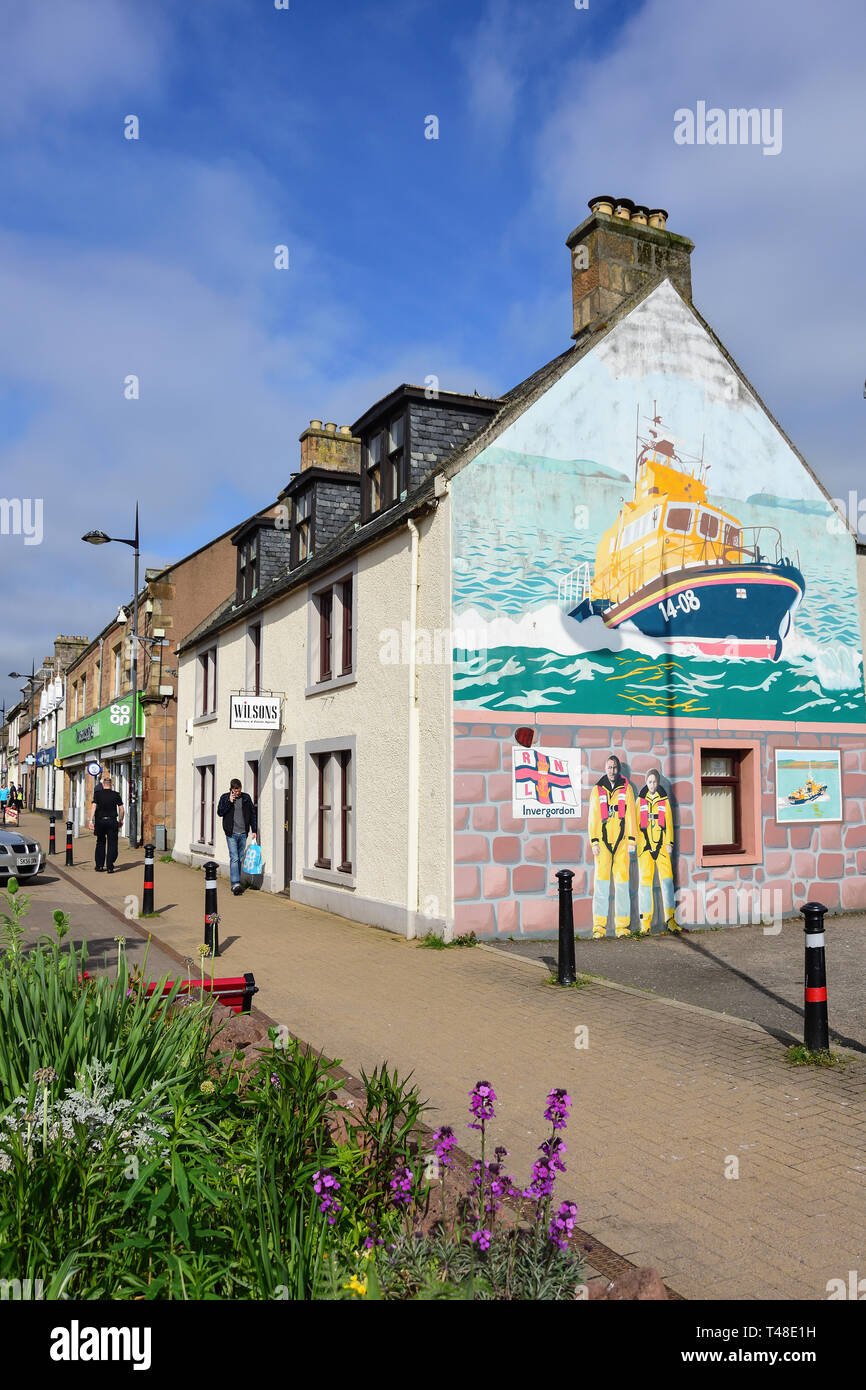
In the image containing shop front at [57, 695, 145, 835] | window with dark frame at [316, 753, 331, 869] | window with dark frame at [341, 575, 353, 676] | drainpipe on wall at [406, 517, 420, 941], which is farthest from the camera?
shop front at [57, 695, 145, 835]

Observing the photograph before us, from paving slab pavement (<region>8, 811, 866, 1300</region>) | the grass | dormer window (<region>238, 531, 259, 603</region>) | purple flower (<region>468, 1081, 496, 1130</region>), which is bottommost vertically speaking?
paving slab pavement (<region>8, 811, 866, 1300</region>)

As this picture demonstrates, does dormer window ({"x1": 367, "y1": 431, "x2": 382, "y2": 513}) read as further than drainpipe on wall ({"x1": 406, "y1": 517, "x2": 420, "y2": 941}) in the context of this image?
Yes

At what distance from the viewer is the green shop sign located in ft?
103

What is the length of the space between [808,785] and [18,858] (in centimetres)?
1380

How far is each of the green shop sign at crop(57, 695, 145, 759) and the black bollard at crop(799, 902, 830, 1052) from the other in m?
21.8

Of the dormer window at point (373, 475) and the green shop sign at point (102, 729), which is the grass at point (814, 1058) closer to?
the dormer window at point (373, 475)

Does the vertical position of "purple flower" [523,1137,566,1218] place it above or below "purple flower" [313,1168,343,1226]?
above

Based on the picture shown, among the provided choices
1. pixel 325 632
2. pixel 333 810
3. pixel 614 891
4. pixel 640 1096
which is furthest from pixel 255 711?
pixel 640 1096

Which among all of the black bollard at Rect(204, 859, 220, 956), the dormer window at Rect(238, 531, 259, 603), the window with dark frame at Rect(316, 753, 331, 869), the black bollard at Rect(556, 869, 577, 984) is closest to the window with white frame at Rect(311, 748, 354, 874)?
the window with dark frame at Rect(316, 753, 331, 869)

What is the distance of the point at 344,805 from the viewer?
15.2 meters

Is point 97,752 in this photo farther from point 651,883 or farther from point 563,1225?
point 563,1225

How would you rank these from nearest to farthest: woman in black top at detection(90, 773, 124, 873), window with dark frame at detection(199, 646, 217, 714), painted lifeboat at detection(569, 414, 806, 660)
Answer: painted lifeboat at detection(569, 414, 806, 660)
woman in black top at detection(90, 773, 124, 873)
window with dark frame at detection(199, 646, 217, 714)

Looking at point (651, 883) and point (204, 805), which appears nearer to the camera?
point (651, 883)

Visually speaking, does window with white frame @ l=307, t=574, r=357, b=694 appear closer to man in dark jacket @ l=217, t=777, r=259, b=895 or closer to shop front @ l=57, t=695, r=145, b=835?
man in dark jacket @ l=217, t=777, r=259, b=895
